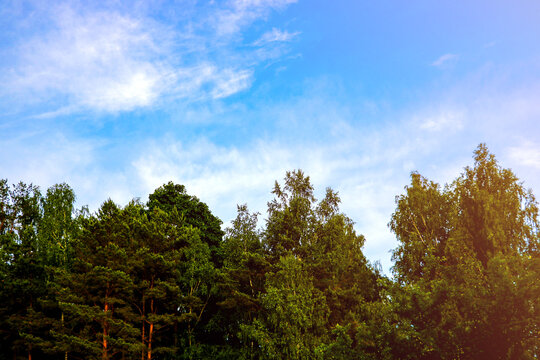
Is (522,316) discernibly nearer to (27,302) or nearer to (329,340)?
(329,340)

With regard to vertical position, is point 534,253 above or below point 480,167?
below

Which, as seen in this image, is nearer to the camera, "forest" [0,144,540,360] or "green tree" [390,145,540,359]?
"green tree" [390,145,540,359]

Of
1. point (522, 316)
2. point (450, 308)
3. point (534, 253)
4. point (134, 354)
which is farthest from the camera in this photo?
point (134, 354)

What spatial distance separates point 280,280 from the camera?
1307 inches

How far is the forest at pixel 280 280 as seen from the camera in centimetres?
2156

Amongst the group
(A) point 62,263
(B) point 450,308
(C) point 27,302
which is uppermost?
(A) point 62,263

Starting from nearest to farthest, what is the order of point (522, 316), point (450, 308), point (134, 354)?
1. point (522, 316)
2. point (450, 308)
3. point (134, 354)

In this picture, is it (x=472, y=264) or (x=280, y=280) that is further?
(x=280, y=280)

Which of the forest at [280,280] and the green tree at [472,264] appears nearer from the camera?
the green tree at [472,264]

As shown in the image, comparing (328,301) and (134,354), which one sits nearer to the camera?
(134,354)

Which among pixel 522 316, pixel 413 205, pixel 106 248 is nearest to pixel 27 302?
pixel 106 248

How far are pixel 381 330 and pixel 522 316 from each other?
22.4 ft

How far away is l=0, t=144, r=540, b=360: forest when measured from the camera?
2156 centimetres

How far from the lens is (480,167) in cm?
2891
